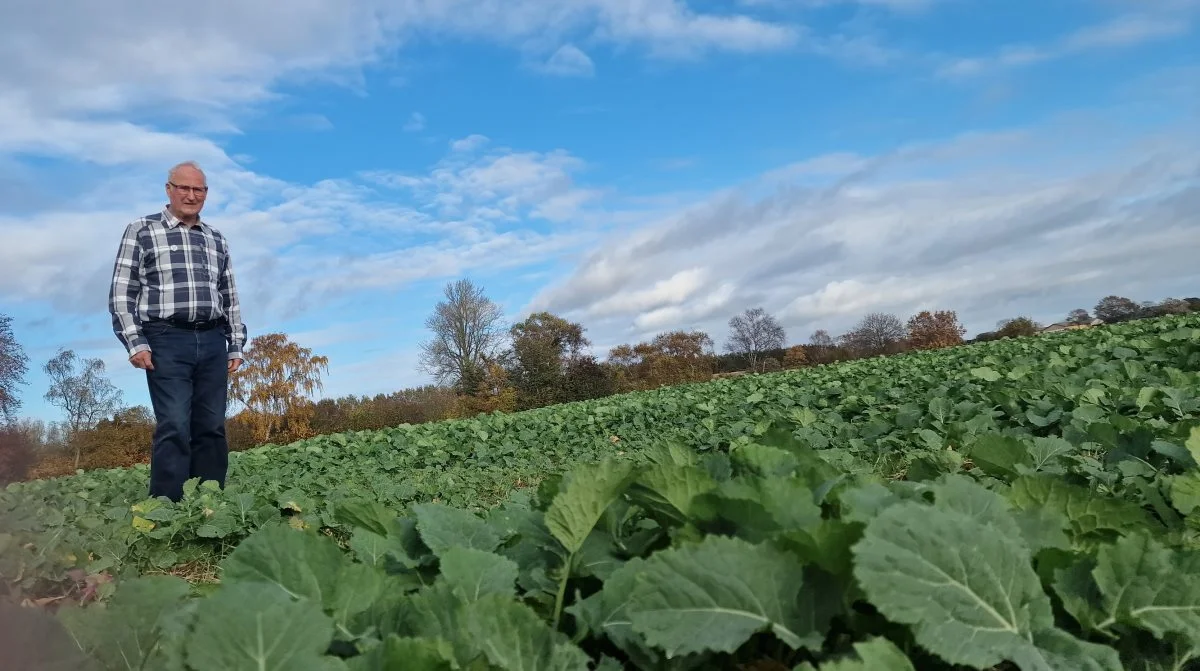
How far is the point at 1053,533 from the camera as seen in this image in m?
1.18

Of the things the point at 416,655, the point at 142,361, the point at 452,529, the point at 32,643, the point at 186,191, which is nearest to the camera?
the point at 32,643

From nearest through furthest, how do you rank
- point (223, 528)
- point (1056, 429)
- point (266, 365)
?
point (223, 528) → point (1056, 429) → point (266, 365)

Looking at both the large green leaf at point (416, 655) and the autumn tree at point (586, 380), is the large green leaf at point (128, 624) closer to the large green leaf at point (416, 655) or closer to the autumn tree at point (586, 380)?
the large green leaf at point (416, 655)

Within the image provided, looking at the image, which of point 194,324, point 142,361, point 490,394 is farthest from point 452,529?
point 490,394

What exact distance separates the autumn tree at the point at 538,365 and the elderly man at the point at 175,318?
3098cm

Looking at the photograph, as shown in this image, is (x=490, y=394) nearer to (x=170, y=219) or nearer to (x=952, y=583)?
(x=170, y=219)

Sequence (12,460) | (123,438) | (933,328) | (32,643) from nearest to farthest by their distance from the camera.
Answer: (32,643) < (12,460) < (123,438) < (933,328)

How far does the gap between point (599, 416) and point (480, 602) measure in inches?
504

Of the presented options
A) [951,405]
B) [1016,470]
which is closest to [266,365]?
[951,405]

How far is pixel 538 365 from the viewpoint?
4000 cm

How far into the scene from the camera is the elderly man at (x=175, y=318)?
535 cm

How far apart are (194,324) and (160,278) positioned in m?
0.41

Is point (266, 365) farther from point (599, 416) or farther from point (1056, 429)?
point (1056, 429)

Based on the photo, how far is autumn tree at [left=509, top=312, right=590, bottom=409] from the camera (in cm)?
3900
